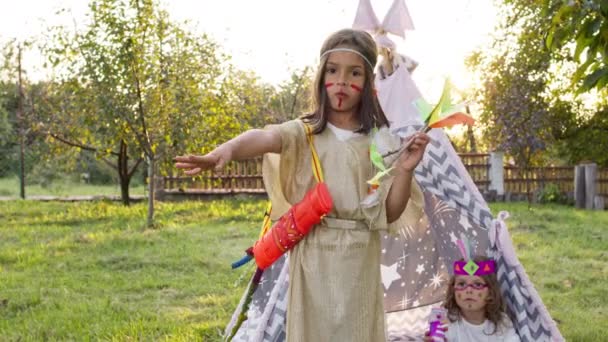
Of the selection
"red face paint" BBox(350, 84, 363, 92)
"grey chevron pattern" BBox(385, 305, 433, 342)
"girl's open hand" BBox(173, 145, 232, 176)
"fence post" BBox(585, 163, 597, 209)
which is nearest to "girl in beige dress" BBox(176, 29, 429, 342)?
"red face paint" BBox(350, 84, 363, 92)

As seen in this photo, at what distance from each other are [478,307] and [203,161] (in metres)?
2.49

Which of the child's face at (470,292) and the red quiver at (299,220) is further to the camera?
the child's face at (470,292)

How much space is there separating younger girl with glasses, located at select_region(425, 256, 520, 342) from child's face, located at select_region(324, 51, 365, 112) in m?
1.77

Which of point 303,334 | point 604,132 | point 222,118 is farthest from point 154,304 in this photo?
point 604,132

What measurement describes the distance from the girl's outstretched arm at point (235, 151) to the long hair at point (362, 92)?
7.8 inches

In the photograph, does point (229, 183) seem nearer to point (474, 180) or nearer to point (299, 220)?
point (474, 180)

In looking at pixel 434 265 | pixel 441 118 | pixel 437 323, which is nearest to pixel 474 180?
pixel 434 265

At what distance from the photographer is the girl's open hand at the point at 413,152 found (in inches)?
108

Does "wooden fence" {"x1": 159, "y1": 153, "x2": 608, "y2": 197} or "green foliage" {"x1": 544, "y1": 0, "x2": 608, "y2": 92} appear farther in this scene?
"wooden fence" {"x1": 159, "y1": 153, "x2": 608, "y2": 197}

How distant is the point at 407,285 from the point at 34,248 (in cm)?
556

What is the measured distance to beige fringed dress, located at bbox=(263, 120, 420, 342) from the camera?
2.84 m

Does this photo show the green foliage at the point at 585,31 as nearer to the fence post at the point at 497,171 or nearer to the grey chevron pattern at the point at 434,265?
the grey chevron pattern at the point at 434,265

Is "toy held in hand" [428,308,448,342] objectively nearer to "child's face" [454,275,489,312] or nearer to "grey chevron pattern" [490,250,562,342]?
"child's face" [454,275,489,312]

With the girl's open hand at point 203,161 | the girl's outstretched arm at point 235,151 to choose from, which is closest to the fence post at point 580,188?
the girl's outstretched arm at point 235,151
